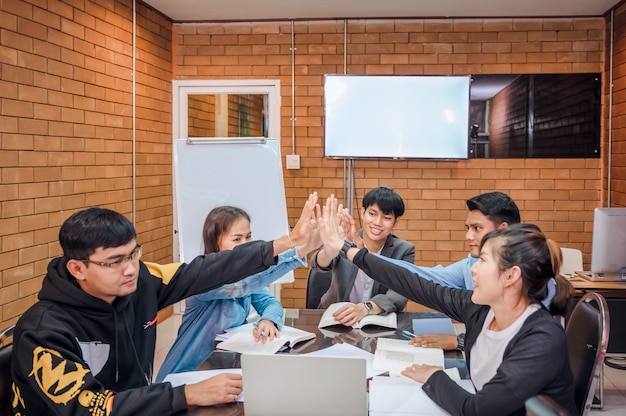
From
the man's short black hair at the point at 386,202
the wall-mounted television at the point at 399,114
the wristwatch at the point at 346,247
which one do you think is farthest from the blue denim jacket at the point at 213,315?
the wall-mounted television at the point at 399,114

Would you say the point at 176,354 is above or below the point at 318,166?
below

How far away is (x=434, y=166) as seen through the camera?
227 inches

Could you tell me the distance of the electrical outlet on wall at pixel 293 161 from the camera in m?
5.87

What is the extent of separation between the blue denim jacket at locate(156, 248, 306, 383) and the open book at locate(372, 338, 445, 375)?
A: 1.46 ft

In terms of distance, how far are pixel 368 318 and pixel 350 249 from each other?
0.42 meters

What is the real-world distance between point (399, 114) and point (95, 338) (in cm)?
423

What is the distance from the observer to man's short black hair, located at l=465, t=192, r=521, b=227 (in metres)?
2.71

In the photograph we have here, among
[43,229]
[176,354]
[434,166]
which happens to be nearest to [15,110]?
[43,229]

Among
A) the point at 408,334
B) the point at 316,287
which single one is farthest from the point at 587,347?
the point at 316,287

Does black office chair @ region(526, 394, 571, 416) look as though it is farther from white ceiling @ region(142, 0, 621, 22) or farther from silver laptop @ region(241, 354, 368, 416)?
white ceiling @ region(142, 0, 621, 22)

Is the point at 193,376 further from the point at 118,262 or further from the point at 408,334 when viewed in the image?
the point at 408,334

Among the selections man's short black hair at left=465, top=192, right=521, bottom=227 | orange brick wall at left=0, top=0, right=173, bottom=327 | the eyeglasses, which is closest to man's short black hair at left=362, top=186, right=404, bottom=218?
man's short black hair at left=465, top=192, right=521, bottom=227

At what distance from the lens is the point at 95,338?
69.3 inches

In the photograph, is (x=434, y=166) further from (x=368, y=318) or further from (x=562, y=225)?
(x=368, y=318)
